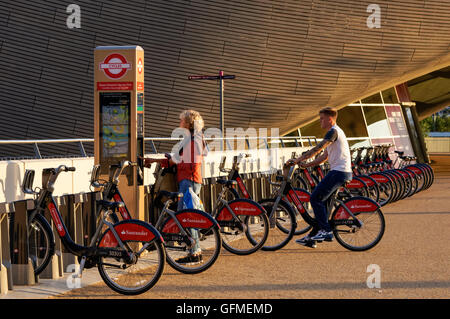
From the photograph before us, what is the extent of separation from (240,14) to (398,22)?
5824 millimetres

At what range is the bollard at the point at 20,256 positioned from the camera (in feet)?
23.1

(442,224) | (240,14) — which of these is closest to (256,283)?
(442,224)

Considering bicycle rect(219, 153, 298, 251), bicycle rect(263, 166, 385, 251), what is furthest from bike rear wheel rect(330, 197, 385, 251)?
bicycle rect(219, 153, 298, 251)

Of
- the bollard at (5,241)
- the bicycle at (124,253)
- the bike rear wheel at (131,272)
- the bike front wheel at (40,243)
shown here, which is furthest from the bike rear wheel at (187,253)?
the bollard at (5,241)

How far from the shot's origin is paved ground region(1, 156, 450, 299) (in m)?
6.54

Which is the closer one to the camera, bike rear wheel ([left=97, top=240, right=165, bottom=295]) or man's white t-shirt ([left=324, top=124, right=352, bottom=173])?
bike rear wheel ([left=97, top=240, right=165, bottom=295])

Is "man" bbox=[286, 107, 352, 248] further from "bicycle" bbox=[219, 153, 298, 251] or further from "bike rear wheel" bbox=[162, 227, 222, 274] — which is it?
"bike rear wheel" bbox=[162, 227, 222, 274]

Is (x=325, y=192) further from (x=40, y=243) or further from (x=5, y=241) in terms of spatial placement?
(x=5, y=241)

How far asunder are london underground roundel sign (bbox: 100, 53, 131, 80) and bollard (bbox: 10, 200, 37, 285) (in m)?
2.25

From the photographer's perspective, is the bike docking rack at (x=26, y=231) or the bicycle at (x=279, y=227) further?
the bicycle at (x=279, y=227)

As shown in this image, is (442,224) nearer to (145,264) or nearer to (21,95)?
(145,264)

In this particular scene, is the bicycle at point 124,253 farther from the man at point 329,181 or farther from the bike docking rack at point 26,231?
the man at point 329,181

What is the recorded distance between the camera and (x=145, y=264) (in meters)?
6.99

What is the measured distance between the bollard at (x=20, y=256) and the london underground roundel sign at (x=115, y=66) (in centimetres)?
225
